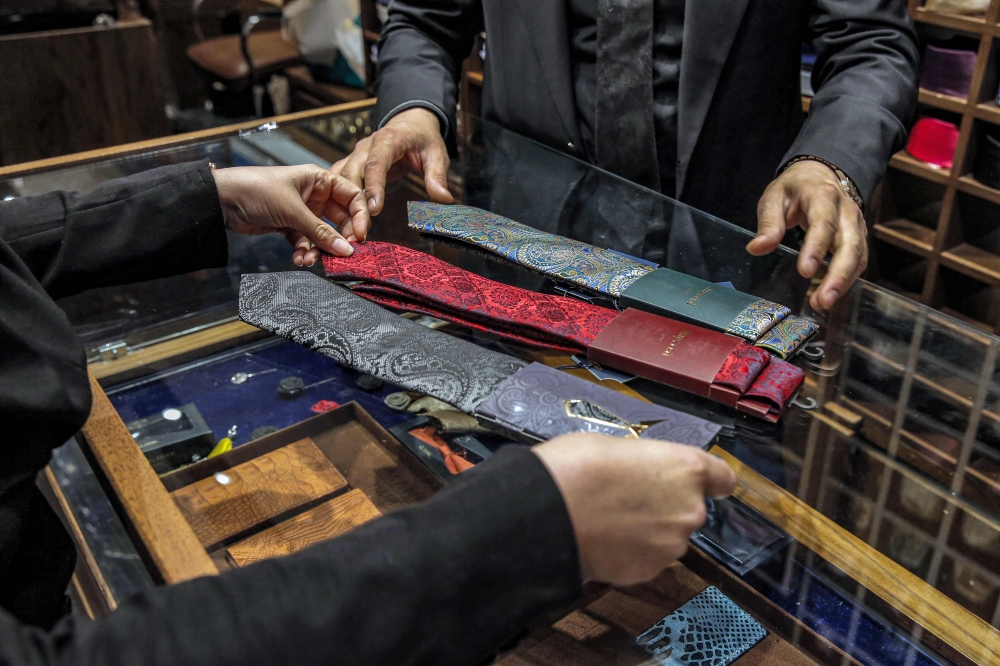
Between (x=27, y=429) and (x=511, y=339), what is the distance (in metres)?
0.61

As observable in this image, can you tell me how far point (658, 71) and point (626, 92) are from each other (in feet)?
0.23

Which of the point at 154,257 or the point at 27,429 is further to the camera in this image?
the point at 154,257

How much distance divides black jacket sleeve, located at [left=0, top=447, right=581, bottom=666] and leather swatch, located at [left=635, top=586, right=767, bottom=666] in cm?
22

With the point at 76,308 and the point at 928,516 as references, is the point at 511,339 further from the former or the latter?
the point at 76,308

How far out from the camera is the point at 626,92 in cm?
152

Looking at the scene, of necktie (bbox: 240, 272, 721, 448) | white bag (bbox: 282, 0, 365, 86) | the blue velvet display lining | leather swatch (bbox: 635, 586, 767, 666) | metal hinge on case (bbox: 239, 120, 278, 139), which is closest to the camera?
leather swatch (bbox: 635, 586, 767, 666)

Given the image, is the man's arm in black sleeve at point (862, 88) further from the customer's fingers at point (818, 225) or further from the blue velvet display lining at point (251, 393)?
the blue velvet display lining at point (251, 393)

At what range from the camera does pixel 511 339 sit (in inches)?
45.4

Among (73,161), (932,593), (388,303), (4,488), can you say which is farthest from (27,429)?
(73,161)

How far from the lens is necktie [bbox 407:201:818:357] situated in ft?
3.71

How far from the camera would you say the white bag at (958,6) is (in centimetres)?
214

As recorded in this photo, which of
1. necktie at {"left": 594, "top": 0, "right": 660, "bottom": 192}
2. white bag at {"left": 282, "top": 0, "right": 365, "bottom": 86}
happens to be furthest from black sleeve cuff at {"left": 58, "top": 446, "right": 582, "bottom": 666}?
white bag at {"left": 282, "top": 0, "right": 365, "bottom": 86}

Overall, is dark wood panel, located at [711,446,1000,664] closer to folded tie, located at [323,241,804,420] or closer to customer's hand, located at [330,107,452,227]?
folded tie, located at [323,241,804,420]

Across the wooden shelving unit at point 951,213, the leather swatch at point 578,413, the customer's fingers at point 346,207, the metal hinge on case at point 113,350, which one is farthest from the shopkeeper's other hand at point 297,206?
the wooden shelving unit at point 951,213
